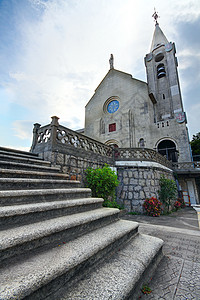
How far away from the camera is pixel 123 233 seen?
1777 mm

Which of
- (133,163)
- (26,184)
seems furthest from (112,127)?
(26,184)

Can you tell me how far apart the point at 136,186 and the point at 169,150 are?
8943mm

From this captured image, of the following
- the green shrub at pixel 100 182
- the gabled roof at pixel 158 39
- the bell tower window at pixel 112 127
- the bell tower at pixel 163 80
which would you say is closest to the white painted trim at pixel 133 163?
the green shrub at pixel 100 182

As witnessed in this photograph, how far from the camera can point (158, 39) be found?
20234 millimetres

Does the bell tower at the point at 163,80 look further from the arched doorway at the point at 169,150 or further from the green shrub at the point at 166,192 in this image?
the green shrub at the point at 166,192

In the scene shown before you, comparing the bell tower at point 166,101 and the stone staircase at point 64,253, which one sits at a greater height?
the bell tower at point 166,101

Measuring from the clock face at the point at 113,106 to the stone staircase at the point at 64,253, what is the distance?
1646 centimetres

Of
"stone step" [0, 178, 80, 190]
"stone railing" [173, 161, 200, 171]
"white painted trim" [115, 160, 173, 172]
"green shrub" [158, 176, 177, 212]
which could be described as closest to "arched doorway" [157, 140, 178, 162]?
"stone railing" [173, 161, 200, 171]

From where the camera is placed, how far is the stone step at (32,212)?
1297 mm

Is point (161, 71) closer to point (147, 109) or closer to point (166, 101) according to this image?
point (166, 101)

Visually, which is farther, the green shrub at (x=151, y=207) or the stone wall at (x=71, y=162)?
the green shrub at (x=151, y=207)

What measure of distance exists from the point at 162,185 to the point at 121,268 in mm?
7327

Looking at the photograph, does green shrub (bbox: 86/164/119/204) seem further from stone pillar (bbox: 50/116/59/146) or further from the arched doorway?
the arched doorway

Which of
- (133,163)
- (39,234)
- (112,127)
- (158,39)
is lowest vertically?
(39,234)
